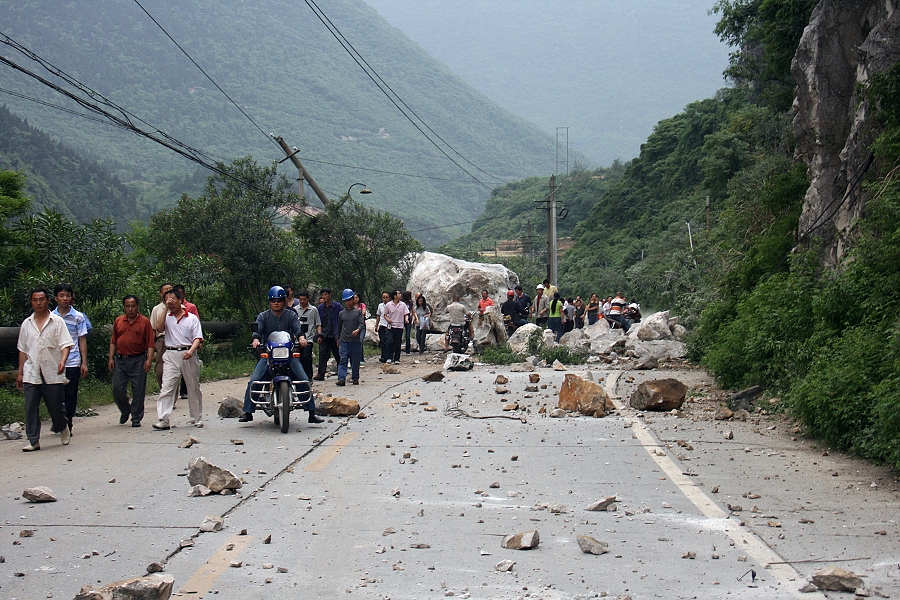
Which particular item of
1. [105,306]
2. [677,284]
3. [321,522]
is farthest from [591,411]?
[677,284]

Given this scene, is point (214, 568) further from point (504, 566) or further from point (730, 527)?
point (730, 527)

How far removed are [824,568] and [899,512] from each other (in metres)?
2.05

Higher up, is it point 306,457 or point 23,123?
point 23,123

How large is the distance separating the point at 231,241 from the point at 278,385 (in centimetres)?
1568

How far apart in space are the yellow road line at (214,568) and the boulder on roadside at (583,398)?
7.59 meters

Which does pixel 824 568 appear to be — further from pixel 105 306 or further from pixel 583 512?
pixel 105 306

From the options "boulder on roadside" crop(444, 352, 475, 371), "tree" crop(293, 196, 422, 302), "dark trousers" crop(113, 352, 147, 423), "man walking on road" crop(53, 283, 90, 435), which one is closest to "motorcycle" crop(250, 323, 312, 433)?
"dark trousers" crop(113, 352, 147, 423)

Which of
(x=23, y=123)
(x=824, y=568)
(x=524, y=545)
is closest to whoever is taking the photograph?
(x=824, y=568)

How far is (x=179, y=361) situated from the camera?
12.6m

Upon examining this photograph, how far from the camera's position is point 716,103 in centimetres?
7488

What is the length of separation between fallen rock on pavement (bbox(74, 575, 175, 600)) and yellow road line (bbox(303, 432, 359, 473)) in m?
3.94

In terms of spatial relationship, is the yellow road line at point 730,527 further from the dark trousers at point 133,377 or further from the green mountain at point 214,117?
the green mountain at point 214,117

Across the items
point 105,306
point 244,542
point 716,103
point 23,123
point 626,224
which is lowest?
point 244,542

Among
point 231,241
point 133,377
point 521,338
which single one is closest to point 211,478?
point 133,377
